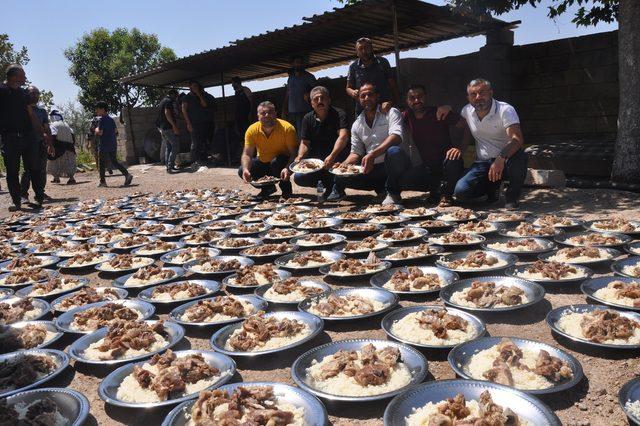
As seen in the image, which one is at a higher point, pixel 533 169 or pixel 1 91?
pixel 1 91

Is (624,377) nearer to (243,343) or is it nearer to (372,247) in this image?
(243,343)

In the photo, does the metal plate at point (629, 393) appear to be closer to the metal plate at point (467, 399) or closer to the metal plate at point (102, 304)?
the metal plate at point (467, 399)

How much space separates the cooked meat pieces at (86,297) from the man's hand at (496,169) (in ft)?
13.9

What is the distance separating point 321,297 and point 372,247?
1.37 m

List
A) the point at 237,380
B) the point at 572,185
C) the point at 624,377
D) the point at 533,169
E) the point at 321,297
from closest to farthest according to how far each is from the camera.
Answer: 1. the point at 624,377
2. the point at 237,380
3. the point at 321,297
4. the point at 572,185
5. the point at 533,169

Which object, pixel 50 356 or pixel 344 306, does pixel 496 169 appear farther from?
pixel 50 356

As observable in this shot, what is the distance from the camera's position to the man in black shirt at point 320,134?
739 cm

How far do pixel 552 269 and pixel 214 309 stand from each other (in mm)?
2250

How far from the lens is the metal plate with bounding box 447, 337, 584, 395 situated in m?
1.97

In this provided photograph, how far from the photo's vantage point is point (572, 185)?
7.20 meters

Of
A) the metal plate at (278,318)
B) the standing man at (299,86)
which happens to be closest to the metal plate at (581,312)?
the metal plate at (278,318)

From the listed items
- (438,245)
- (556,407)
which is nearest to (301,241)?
(438,245)

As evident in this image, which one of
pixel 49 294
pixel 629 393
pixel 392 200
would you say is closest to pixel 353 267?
pixel 629 393

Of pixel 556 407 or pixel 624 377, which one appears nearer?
pixel 556 407
